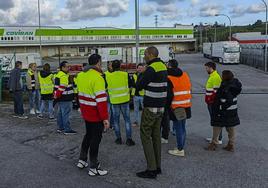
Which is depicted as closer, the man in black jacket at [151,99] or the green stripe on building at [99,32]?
the man in black jacket at [151,99]

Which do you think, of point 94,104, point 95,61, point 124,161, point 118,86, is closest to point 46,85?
point 118,86

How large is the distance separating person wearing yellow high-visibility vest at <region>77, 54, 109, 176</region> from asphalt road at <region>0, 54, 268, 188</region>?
345mm

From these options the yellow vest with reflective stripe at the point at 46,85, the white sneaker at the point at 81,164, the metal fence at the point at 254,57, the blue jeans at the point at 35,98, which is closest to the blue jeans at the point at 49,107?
the yellow vest with reflective stripe at the point at 46,85

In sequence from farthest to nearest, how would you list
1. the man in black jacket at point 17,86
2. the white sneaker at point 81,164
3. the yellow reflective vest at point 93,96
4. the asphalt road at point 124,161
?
the man in black jacket at point 17,86 → the white sneaker at point 81,164 → the yellow reflective vest at point 93,96 → the asphalt road at point 124,161

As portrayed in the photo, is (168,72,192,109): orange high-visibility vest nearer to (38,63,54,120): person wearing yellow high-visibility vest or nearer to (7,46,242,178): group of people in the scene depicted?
(7,46,242,178): group of people

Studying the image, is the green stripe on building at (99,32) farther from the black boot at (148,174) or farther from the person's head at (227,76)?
the black boot at (148,174)

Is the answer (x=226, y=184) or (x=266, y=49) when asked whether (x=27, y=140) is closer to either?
(x=226, y=184)

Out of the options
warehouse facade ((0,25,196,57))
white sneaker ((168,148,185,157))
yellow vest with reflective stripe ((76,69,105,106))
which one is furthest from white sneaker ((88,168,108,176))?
warehouse facade ((0,25,196,57))

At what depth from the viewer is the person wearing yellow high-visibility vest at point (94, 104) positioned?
571 cm

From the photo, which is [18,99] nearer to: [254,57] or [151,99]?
[151,99]

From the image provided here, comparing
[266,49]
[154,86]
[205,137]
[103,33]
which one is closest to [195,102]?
[205,137]

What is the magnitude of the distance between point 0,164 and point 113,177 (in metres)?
2.25

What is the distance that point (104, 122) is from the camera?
18.9 ft

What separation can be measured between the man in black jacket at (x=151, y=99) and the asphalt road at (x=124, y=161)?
0.31m
